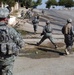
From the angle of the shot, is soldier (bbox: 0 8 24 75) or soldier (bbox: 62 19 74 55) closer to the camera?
soldier (bbox: 0 8 24 75)

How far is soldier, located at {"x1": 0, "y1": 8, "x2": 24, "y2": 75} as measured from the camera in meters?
5.96

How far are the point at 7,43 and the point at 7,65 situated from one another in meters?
0.45

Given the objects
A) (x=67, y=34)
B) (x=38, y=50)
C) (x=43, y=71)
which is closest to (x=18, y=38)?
(x=43, y=71)

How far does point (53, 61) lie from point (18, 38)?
6452mm

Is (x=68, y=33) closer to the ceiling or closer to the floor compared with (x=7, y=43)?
closer to the floor

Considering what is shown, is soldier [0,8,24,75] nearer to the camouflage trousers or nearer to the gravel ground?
the camouflage trousers

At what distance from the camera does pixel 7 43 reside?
599 cm

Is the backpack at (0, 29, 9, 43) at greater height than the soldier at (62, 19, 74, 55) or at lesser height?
greater

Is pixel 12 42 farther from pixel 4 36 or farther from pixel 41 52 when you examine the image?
pixel 41 52

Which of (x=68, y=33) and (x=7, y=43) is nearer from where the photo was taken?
(x=7, y=43)

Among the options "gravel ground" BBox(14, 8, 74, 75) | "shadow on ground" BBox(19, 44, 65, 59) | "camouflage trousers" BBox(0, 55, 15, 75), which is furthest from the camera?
"shadow on ground" BBox(19, 44, 65, 59)

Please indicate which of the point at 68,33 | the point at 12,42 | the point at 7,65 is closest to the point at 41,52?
the point at 68,33

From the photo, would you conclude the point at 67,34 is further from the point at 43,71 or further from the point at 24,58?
the point at 43,71

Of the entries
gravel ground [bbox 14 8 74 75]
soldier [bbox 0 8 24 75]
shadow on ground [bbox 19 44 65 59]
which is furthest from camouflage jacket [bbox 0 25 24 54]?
shadow on ground [bbox 19 44 65 59]
